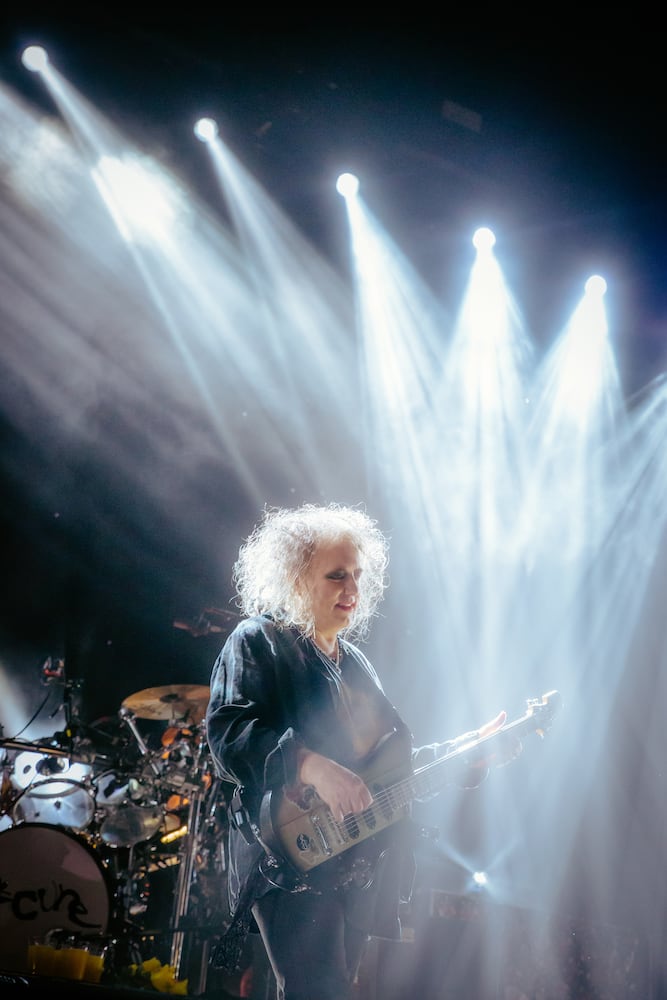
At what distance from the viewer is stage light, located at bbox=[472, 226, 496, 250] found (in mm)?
6277

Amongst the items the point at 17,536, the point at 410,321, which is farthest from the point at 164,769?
the point at 410,321

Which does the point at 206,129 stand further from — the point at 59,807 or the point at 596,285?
the point at 59,807

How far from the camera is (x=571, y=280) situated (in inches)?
254

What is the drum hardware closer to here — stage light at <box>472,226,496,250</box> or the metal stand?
the metal stand

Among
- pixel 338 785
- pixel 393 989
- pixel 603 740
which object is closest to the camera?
pixel 338 785

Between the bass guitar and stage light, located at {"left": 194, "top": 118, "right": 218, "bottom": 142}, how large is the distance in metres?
5.30

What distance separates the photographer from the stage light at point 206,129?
227 inches

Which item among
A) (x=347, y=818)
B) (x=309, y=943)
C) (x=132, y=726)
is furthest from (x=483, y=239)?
(x=309, y=943)

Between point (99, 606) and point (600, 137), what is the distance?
218 inches

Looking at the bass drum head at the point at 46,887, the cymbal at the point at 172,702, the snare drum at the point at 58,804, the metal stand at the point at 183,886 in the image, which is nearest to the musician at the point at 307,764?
the bass drum head at the point at 46,887

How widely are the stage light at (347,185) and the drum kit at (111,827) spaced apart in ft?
13.8

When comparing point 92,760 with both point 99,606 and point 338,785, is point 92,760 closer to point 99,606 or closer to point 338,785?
point 99,606

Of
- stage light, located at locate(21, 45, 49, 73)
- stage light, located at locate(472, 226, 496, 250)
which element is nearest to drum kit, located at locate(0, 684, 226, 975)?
stage light, located at locate(472, 226, 496, 250)

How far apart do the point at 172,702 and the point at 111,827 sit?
940 mm
